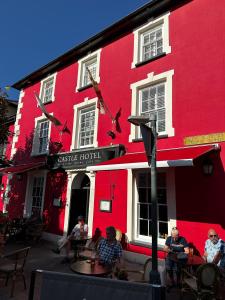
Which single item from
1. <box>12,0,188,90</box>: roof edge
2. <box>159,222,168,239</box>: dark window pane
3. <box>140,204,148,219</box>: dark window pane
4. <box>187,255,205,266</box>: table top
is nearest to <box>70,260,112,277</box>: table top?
<box>187,255,205,266</box>: table top

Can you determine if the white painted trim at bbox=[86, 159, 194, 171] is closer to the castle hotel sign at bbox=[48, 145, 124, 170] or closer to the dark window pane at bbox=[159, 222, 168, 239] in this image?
the castle hotel sign at bbox=[48, 145, 124, 170]

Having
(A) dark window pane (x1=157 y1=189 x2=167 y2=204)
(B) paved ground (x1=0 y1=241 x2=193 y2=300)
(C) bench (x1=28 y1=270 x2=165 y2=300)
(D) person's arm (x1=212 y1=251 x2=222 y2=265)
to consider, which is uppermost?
(A) dark window pane (x1=157 y1=189 x2=167 y2=204)

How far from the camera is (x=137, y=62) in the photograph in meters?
10.4

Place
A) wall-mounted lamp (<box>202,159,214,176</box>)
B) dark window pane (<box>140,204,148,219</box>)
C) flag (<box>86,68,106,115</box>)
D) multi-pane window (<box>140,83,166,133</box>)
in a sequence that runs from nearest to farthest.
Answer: wall-mounted lamp (<box>202,159,214,176</box>), dark window pane (<box>140,204,148,219</box>), multi-pane window (<box>140,83,166,133</box>), flag (<box>86,68,106,115</box>)

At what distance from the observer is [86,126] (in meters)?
12.0

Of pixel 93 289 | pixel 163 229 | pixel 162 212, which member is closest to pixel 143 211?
pixel 162 212

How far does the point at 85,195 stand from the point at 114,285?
8.93 metres

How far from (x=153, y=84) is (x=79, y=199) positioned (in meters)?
6.26

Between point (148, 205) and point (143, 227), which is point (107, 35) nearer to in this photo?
point (148, 205)

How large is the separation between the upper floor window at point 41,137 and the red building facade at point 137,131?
0.06 m

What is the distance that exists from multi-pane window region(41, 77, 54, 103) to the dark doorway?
19.5ft

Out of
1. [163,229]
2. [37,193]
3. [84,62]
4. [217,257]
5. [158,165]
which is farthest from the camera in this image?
[37,193]

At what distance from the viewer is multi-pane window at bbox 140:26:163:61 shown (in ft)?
33.6

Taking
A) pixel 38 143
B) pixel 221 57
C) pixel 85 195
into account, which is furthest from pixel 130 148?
pixel 38 143
